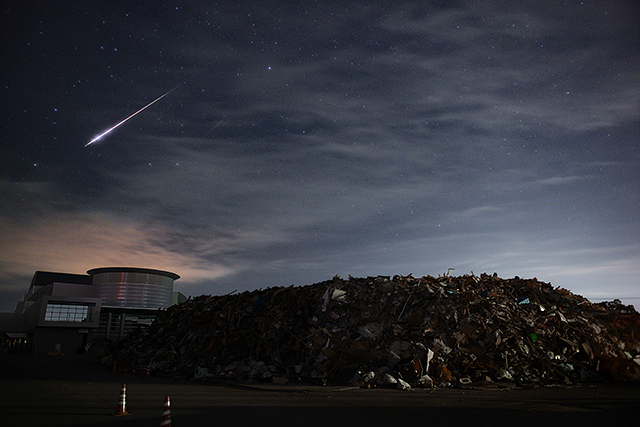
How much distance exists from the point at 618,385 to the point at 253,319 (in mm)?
16856

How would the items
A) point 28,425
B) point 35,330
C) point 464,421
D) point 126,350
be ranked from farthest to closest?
point 35,330 < point 126,350 < point 464,421 < point 28,425

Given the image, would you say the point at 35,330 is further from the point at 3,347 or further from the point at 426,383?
the point at 426,383

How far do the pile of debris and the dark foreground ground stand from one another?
2049 millimetres

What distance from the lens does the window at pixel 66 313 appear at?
171ft

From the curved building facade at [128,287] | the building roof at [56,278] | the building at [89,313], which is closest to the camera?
the building at [89,313]

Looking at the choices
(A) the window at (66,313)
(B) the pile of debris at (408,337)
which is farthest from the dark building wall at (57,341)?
(B) the pile of debris at (408,337)

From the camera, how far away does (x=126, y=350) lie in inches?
1054

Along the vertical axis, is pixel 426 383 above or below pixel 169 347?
below

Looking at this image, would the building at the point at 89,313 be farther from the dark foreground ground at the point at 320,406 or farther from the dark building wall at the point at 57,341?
the dark foreground ground at the point at 320,406

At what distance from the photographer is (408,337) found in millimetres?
17188

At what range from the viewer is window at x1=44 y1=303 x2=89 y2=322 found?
52000mm

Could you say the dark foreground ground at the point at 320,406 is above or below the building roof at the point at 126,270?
below

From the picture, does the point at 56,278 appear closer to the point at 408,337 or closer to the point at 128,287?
the point at 128,287

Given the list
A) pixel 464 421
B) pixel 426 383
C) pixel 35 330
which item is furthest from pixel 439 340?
pixel 35 330
